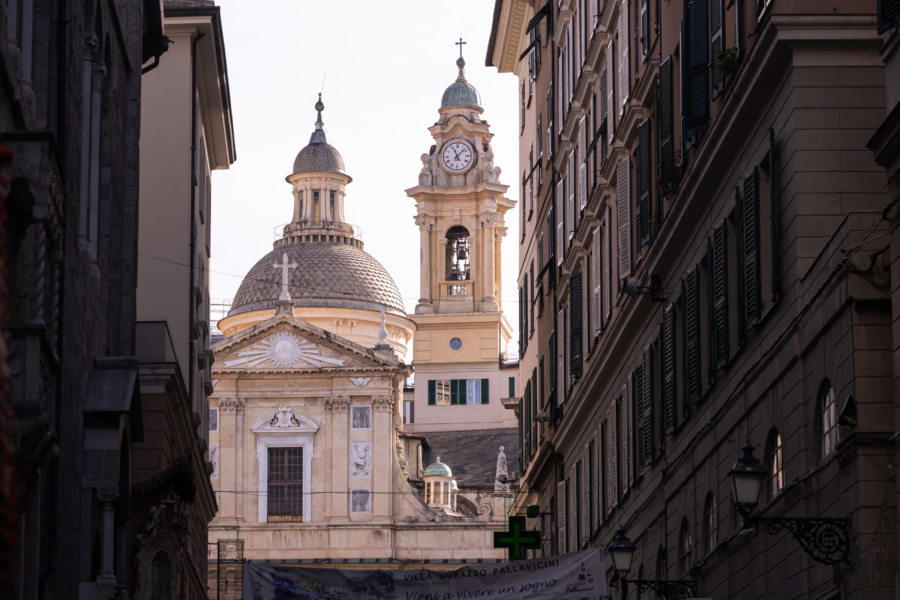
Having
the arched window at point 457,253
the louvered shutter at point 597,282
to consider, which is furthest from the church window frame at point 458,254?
the louvered shutter at point 597,282

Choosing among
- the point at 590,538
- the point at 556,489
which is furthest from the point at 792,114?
the point at 556,489

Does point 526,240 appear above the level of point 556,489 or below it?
above

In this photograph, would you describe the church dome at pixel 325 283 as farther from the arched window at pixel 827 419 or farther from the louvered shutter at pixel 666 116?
the arched window at pixel 827 419

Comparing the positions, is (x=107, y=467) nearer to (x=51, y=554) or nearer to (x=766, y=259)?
(x=51, y=554)

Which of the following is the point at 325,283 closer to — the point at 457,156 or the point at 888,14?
the point at 457,156

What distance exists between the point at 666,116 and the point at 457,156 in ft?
268

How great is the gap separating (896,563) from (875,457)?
89 centimetres

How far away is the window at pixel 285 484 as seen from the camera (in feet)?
270

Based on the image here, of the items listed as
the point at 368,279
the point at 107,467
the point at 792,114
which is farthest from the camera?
the point at 368,279

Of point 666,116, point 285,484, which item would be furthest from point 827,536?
point 285,484

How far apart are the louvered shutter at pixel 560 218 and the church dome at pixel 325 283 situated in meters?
64.0

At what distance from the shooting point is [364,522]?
81.8 m

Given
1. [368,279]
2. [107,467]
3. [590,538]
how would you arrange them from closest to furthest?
[107,467]
[590,538]
[368,279]

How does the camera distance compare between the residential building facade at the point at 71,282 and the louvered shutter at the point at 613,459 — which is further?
the louvered shutter at the point at 613,459
